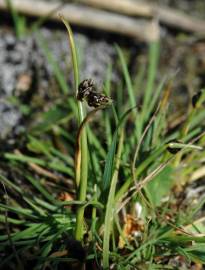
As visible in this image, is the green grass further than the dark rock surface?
No

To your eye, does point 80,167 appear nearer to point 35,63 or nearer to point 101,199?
point 101,199

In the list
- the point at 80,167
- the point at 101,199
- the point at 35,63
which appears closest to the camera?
the point at 80,167

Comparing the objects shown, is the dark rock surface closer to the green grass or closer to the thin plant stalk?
the green grass

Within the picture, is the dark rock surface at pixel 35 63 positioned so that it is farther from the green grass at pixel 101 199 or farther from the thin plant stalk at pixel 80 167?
the thin plant stalk at pixel 80 167

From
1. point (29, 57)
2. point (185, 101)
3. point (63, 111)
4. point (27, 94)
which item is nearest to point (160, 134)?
point (63, 111)

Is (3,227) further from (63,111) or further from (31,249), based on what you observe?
(63,111)

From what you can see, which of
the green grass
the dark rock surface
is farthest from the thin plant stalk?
the dark rock surface

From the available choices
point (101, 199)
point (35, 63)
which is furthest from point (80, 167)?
point (35, 63)

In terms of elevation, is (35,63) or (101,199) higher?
(35,63)

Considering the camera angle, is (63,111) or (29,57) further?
(29,57)
